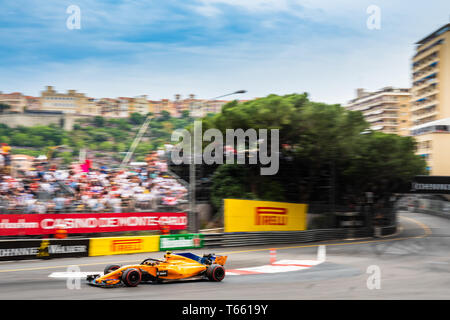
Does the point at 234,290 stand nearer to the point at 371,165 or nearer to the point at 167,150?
the point at 167,150

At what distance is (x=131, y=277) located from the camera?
455 inches

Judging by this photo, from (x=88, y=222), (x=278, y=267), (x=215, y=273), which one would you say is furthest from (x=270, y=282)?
(x=88, y=222)

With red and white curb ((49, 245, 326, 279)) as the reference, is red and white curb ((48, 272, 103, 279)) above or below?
above

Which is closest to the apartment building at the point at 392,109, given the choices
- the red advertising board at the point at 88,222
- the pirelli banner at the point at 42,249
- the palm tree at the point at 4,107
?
the palm tree at the point at 4,107

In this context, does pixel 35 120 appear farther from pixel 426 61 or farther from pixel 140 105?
pixel 426 61

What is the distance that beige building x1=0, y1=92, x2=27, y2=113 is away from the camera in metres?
41.2

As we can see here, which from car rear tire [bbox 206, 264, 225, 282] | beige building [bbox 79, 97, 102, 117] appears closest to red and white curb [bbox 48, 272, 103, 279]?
car rear tire [bbox 206, 264, 225, 282]

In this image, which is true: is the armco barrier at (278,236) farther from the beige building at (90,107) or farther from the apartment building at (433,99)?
the apartment building at (433,99)

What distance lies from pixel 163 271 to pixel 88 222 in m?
8.46

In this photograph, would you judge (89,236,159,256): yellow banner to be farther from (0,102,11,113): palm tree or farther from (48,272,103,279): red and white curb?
(0,102,11,113): palm tree

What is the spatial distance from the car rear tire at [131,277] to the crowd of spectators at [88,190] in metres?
8.56

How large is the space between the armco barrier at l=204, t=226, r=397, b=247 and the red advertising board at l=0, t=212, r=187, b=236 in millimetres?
1823

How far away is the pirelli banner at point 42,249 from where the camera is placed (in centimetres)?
1680

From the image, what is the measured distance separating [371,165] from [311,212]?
27.1 ft
